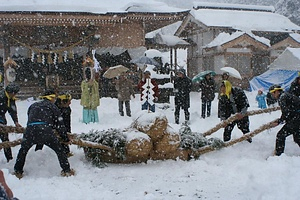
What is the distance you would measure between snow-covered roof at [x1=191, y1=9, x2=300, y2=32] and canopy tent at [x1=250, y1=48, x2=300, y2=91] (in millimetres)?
3249

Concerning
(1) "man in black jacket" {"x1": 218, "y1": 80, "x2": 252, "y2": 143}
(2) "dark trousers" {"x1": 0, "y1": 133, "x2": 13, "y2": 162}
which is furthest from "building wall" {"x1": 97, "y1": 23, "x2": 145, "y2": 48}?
(2) "dark trousers" {"x1": 0, "y1": 133, "x2": 13, "y2": 162}

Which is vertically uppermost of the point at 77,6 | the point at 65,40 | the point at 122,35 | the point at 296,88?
the point at 77,6

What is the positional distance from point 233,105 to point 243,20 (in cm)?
1577

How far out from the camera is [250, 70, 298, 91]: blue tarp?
58.6ft

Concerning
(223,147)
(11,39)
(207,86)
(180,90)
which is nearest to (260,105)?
(207,86)

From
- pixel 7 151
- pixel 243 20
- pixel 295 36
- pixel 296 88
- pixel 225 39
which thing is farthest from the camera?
pixel 243 20

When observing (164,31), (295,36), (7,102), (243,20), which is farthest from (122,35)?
(164,31)

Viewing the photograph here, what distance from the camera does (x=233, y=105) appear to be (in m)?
8.07

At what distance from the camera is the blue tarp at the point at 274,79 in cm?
1788

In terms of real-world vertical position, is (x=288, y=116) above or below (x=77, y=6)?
below

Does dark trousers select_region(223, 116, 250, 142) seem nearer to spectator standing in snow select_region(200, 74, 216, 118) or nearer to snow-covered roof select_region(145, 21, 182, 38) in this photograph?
spectator standing in snow select_region(200, 74, 216, 118)

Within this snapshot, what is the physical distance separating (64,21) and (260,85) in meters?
10.7

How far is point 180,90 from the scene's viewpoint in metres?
10.9

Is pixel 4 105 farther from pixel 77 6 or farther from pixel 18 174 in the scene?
pixel 77 6
